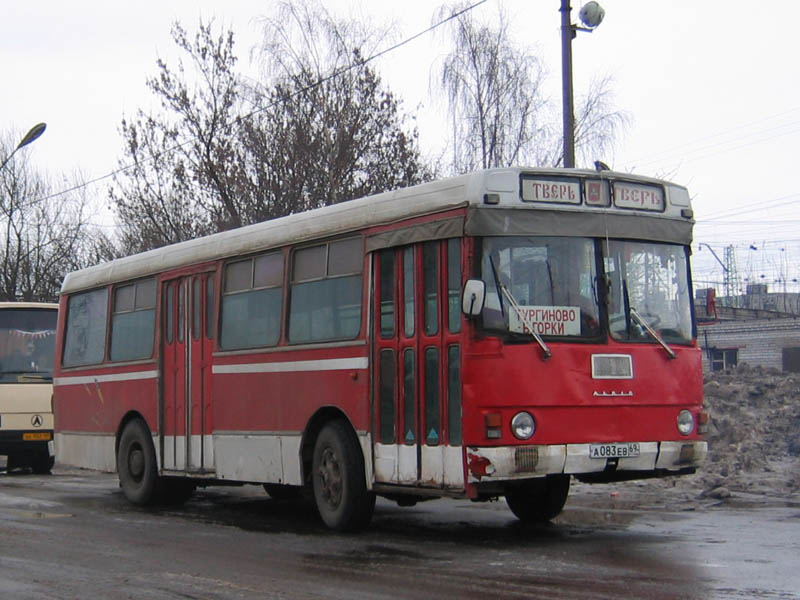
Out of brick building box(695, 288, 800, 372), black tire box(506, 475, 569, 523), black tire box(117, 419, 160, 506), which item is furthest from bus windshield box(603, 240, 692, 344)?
brick building box(695, 288, 800, 372)

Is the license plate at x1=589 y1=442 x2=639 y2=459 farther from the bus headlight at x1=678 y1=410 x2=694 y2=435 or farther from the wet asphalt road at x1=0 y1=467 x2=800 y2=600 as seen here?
the wet asphalt road at x1=0 y1=467 x2=800 y2=600

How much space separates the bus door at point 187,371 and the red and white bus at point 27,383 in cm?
649

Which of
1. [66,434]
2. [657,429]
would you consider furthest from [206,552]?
[66,434]

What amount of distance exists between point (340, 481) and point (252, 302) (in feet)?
8.16

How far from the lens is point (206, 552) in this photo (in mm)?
10430

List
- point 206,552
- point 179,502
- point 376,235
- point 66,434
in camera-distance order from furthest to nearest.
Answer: point 66,434 → point 179,502 → point 376,235 → point 206,552

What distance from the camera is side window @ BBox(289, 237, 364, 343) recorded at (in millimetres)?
11688

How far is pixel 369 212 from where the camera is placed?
11586 mm

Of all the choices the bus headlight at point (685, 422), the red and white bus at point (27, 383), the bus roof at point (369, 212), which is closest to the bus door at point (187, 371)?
the bus roof at point (369, 212)

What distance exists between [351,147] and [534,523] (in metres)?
20.8

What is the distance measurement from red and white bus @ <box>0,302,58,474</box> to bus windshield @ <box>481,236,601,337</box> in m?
12.1

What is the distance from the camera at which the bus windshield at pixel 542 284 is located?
33.8ft

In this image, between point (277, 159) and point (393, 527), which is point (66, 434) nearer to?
point (393, 527)

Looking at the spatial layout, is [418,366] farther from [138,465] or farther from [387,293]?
[138,465]
